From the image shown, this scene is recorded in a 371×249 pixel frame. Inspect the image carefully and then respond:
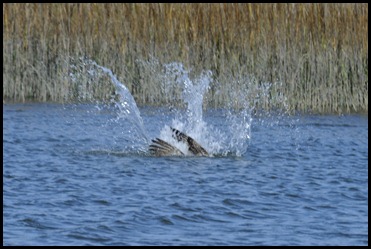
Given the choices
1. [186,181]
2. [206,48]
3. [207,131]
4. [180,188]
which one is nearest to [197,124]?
[207,131]

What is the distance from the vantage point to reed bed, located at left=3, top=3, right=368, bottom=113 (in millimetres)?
14742

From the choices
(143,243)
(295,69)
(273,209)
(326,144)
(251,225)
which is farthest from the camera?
(295,69)

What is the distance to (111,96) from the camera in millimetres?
15141

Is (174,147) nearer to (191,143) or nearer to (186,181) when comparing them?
(191,143)

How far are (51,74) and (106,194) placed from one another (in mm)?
6980

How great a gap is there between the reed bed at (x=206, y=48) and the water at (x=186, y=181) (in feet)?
1.62

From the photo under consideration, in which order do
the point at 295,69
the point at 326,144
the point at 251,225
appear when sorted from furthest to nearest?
the point at 295,69 < the point at 326,144 < the point at 251,225

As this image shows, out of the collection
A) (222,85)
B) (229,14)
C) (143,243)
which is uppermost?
(229,14)

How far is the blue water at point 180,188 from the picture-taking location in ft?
24.5

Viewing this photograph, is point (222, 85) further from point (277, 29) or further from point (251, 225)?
point (251, 225)

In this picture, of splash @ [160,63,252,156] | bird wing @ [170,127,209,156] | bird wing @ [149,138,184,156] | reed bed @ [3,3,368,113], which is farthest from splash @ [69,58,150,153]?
bird wing @ [170,127,209,156]

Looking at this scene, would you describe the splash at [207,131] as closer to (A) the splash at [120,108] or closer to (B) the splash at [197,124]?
(B) the splash at [197,124]

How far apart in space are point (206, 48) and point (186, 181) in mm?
5793

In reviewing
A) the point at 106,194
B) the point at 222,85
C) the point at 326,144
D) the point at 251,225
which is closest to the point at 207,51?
the point at 222,85
